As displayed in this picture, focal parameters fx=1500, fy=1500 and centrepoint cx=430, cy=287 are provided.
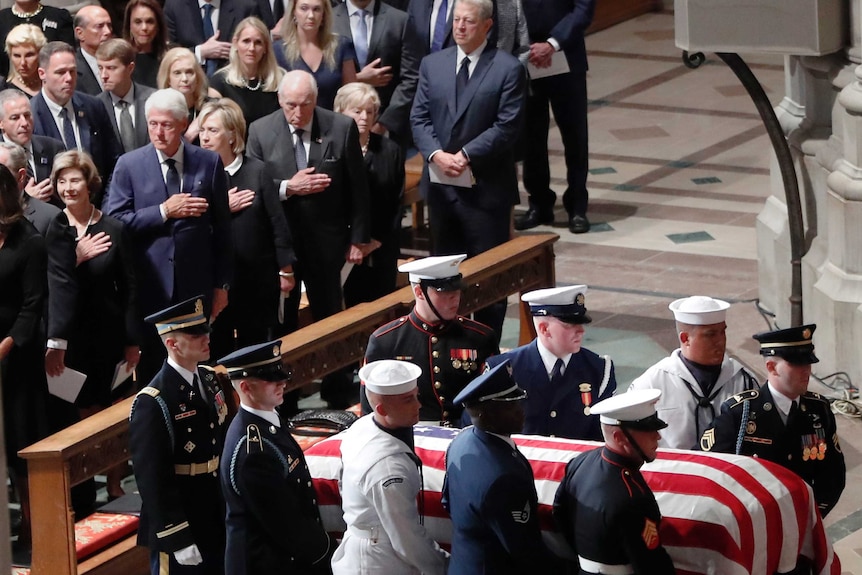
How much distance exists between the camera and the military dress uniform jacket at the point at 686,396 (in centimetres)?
486

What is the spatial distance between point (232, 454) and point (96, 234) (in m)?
2.06

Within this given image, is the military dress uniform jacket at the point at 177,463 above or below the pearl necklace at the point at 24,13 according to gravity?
below

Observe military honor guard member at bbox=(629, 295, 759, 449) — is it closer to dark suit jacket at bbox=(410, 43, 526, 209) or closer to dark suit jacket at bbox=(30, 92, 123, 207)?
dark suit jacket at bbox=(410, 43, 526, 209)

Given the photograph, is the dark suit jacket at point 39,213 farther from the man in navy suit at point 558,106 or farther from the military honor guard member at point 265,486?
the man in navy suit at point 558,106

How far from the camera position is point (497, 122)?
25.3 ft

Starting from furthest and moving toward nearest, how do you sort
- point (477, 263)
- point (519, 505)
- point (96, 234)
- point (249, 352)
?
point (477, 263) < point (96, 234) < point (249, 352) < point (519, 505)

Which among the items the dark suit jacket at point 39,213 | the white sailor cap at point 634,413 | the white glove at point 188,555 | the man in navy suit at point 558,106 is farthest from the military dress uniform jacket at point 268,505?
the man in navy suit at point 558,106

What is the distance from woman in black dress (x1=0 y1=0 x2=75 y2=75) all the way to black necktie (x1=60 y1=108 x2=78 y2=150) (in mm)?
1721

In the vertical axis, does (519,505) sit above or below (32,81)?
below

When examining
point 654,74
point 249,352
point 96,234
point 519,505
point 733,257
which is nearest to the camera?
point 519,505

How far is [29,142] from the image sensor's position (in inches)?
265

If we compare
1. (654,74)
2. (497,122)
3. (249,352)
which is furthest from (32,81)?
(654,74)

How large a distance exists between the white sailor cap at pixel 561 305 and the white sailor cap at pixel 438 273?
1.11ft

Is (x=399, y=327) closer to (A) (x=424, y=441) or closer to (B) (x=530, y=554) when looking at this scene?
(A) (x=424, y=441)
